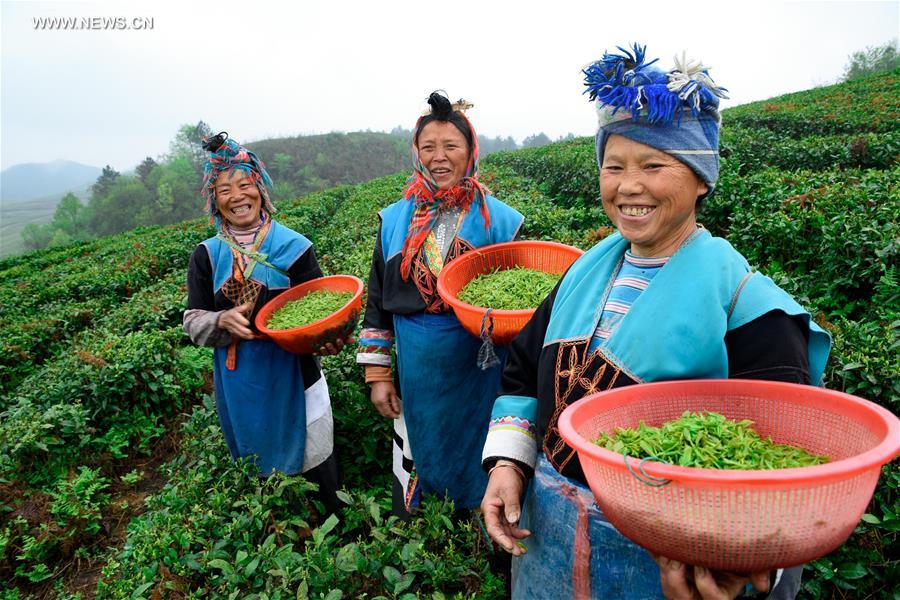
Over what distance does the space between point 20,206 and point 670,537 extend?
18840 cm

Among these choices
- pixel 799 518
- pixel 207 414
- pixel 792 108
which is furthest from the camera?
pixel 792 108

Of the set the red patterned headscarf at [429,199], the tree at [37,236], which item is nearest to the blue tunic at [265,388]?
the red patterned headscarf at [429,199]

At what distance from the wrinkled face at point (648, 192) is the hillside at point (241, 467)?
1081mm

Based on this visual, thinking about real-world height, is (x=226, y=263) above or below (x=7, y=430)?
above

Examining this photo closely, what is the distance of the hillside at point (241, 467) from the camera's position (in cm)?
161

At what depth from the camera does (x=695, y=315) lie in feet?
3.61

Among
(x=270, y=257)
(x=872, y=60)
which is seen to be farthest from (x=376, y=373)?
(x=872, y=60)

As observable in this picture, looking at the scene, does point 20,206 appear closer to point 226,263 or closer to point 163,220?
point 163,220

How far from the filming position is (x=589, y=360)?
1246 mm

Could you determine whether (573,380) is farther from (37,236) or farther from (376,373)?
(37,236)

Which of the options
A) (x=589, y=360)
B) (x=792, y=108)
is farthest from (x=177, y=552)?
(x=792, y=108)

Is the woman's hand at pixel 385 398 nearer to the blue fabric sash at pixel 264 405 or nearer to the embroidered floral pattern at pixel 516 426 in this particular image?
the blue fabric sash at pixel 264 405

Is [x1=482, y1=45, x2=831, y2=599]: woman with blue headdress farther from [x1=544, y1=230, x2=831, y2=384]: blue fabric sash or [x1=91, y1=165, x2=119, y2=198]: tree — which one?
[x1=91, y1=165, x2=119, y2=198]: tree

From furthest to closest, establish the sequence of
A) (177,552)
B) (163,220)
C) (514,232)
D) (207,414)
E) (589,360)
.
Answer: (163,220) < (207,414) < (514,232) < (177,552) < (589,360)
